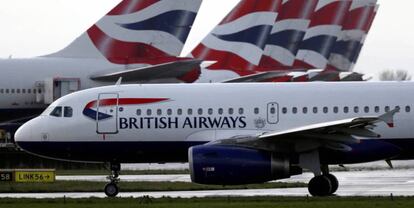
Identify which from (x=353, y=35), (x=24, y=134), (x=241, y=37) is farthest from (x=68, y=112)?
(x=353, y=35)

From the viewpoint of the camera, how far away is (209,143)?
3278 cm

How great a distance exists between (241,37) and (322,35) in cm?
1363

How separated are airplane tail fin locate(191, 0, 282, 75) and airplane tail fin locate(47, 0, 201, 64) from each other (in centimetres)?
543

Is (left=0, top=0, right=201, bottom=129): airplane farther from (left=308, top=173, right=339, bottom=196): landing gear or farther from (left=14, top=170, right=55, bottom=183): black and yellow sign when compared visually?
(left=308, top=173, right=339, bottom=196): landing gear

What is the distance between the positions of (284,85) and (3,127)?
27.5 meters

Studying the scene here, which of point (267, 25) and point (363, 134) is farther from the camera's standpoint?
point (267, 25)

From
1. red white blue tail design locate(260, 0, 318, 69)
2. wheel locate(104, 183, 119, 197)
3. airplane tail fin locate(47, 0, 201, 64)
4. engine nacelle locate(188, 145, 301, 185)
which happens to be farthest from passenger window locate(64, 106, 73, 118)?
red white blue tail design locate(260, 0, 318, 69)

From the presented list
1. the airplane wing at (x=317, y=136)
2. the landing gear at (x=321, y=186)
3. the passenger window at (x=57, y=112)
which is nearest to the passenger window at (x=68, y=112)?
the passenger window at (x=57, y=112)

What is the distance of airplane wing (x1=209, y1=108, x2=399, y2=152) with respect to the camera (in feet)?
103

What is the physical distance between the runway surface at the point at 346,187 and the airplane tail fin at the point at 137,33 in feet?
33.5

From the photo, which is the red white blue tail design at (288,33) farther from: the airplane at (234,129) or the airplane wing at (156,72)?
the airplane at (234,129)

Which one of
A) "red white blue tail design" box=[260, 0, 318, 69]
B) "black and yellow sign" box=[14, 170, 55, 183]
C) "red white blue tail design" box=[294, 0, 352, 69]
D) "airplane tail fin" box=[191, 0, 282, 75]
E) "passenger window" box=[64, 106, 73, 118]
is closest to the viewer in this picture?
"passenger window" box=[64, 106, 73, 118]

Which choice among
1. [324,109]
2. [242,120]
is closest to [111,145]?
[242,120]

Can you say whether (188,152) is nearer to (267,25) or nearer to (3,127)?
(3,127)
